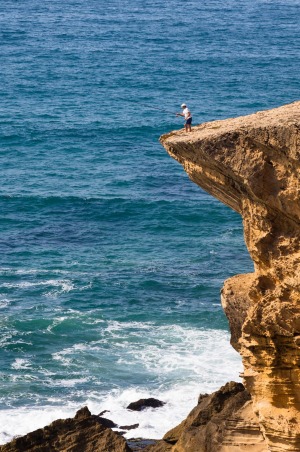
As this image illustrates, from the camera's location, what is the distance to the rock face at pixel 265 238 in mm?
25547

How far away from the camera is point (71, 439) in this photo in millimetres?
39125

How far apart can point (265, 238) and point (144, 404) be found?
24325 millimetres

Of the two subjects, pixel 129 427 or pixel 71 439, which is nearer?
pixel 71 439

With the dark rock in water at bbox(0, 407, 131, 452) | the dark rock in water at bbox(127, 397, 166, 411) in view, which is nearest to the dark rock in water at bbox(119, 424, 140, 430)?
the dark rock in water at bbox(127, 397, 166, 411)

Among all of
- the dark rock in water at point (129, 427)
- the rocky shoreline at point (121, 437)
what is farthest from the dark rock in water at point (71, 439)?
the dark rock in water at point (129, 427)

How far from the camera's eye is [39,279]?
6781cm

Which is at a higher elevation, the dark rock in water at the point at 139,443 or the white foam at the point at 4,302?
the dark rock in water at the point at 139,443

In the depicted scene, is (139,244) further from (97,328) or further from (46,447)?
(46,447)

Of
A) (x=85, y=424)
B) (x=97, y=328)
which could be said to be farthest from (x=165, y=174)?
(x=85, y=424)

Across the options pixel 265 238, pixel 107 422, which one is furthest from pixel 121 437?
pixel 265 238

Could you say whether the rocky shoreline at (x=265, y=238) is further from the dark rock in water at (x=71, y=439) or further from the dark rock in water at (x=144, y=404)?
the dark rock in water at (x=144, y=404)

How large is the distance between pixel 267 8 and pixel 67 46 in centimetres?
4427

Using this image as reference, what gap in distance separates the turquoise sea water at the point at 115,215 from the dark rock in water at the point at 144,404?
0.50 meters

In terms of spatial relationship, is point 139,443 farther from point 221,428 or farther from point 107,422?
point 221,428
